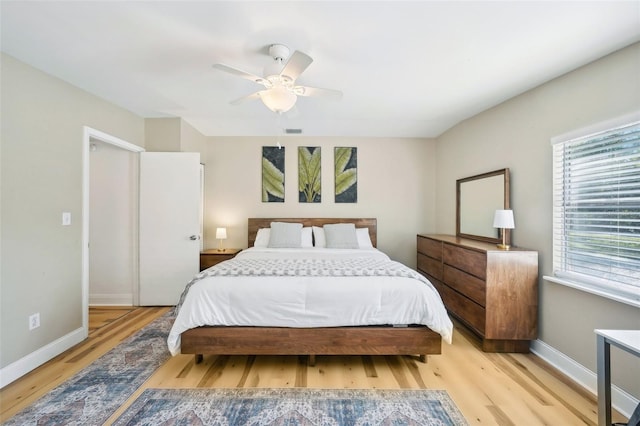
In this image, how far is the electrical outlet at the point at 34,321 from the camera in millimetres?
2133

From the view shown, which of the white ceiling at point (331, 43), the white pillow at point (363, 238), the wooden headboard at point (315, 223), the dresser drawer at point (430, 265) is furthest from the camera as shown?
the wooden headboard at point (315, 223)

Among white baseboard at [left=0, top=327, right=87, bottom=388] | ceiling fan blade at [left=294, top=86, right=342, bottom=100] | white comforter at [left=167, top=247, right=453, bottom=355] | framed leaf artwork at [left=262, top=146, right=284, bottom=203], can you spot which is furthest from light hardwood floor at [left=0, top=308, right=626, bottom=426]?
framed leaf artwork at [left=262, top=146, right=284, bottom=203]

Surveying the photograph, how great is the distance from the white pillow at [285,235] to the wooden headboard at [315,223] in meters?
0.32

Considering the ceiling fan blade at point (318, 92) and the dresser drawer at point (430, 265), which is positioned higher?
the ceiling fan blade at point (318, 92)

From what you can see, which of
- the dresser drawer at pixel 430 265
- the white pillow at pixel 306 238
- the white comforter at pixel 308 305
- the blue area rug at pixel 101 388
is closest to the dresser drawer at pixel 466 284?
the dresser drawer at pixel 430 265

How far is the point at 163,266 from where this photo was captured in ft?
11.2

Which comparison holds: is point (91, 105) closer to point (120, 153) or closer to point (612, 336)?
point (120, 153)

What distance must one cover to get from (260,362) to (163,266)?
2.04m

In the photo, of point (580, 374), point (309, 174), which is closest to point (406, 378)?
point (580, 374)

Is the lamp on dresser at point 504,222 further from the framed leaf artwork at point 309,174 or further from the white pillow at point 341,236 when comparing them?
the framed leaf artwork at point 309,174

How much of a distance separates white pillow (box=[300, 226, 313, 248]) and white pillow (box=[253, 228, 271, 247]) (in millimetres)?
513

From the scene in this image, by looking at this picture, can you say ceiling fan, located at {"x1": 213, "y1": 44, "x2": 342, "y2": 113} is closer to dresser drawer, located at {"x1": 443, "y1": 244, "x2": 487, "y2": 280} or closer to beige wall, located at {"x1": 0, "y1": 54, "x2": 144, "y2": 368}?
beige wall, located at {"x1": 0, "y1": 54, "x2": 144, "y2": 368}

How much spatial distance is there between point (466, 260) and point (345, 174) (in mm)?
2231

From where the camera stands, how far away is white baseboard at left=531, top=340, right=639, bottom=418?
5.56ft
